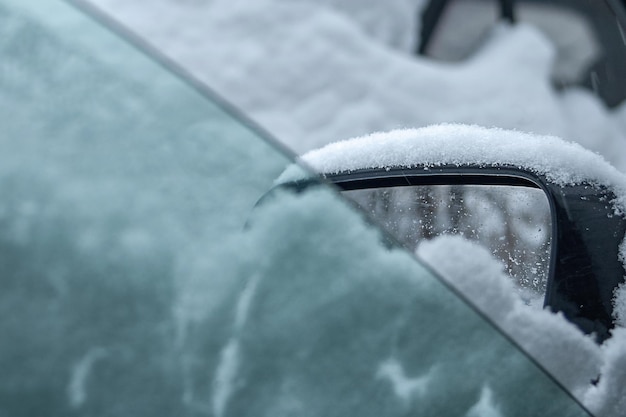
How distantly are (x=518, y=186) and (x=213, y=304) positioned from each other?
0.43m

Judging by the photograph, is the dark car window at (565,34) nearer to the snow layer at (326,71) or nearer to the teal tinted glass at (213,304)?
the snow layer at (326,71)

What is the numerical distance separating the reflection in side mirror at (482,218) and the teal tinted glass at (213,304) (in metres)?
0.04

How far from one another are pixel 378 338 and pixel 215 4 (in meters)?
0.49

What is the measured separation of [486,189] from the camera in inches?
35.1

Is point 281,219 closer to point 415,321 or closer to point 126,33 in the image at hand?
point 415,321

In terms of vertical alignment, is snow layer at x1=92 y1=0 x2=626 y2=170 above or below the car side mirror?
above

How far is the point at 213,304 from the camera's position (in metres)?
0.81

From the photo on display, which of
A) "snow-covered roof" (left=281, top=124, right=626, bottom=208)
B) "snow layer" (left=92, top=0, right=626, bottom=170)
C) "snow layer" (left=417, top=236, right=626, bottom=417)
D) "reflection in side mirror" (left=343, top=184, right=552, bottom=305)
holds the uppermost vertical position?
"snow layer" (left=92, top=0, right=626, bottom=170)

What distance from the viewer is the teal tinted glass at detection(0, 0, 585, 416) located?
80 cm

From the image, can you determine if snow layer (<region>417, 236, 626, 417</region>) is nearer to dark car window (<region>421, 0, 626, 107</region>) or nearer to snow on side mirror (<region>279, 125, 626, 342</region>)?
snow on side mirror (<region>279, 125, 626, 342</region>)

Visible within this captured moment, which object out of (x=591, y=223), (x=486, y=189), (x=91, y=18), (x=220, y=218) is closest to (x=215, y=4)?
(x=91, y=18)

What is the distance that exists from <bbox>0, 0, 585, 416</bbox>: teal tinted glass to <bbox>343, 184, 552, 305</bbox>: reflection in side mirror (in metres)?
0.04

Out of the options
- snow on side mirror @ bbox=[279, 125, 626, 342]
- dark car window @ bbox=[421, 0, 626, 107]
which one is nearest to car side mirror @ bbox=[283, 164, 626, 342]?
snow on side mirror @ bbox=[279, 125, 626, 342]

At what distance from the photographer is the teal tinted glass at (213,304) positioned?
2.64ft
